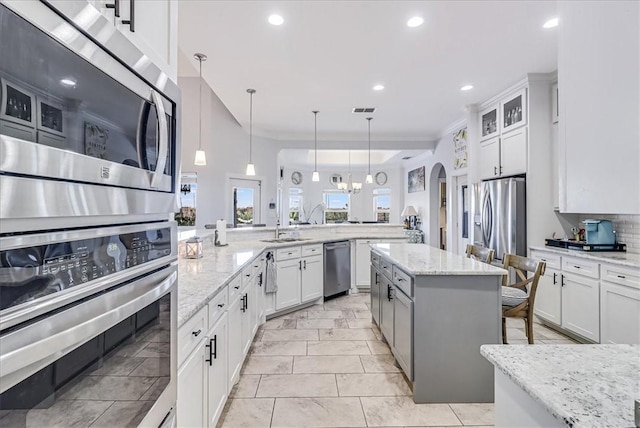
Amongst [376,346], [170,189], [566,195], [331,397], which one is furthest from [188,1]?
[376,346]

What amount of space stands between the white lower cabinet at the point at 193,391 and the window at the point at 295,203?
9.68m

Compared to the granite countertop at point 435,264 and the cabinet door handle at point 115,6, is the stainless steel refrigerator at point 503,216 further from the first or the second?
the cabinet door handle at point 115,6

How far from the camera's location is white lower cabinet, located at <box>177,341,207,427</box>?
1.29 m

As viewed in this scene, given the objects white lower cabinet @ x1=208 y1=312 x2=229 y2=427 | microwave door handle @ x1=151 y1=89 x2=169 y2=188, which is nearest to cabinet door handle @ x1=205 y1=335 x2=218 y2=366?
white lower cabinet @ x1=208 y1=312 x2=229 y2=427

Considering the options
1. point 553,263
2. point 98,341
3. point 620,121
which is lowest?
point 553,263

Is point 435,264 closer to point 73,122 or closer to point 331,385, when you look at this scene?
point 331,385

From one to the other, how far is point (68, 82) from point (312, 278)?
13.5 feet

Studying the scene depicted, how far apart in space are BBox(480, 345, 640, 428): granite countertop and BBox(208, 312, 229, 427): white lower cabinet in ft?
4.25

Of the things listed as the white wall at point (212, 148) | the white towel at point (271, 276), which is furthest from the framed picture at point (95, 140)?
the white wall at point (212, 148)

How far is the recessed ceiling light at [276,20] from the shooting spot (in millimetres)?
2825

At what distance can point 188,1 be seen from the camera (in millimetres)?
2578

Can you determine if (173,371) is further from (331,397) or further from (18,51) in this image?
(331,397)

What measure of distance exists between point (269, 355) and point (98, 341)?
257cm

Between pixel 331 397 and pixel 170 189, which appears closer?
pixel 170 189
